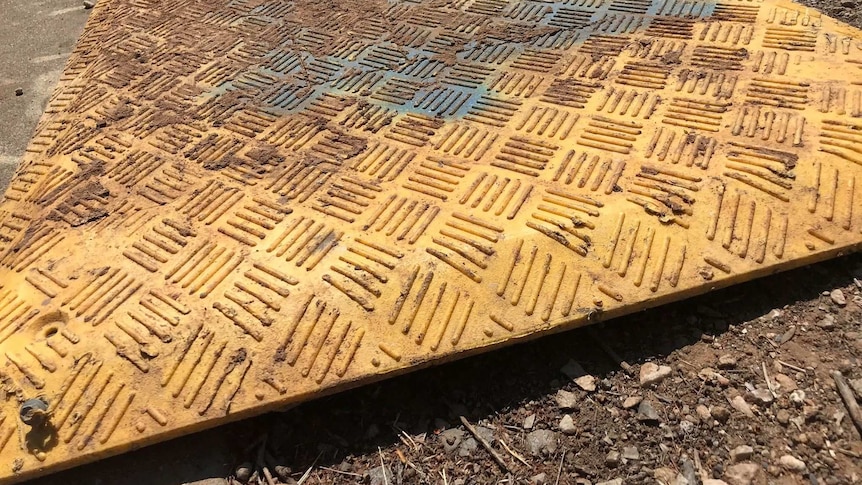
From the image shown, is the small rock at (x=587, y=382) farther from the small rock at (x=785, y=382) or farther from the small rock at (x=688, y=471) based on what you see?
the small rock at (x=785, y=382)

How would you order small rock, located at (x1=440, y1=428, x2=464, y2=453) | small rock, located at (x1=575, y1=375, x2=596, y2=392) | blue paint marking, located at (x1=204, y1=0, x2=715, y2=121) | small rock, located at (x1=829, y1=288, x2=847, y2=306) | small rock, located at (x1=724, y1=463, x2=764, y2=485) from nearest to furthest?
small rock, located at (x1=724, y1=463, x2=764, y2=485)
small rock, located at (x1=440, y1=428, x2=464, y2=453)
small rock, located at (x1=575, y1=375, x2=596, y2=392)
small rock, located at (x1=829, y1=288, x2=847, y2=306)
blue paint marking, located at (x1=204, y1=0, x2=715, y2=121)

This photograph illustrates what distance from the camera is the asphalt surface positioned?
6180 mm

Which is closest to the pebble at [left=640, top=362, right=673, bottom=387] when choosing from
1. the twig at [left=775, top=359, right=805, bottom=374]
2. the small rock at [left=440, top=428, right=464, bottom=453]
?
the twig at [left=775, top=359, right=805, bottom=374]

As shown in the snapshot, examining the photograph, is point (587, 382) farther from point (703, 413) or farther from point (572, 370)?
point (703, 413)

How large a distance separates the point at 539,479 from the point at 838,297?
2.09 meters

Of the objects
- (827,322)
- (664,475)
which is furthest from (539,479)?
(827,322)

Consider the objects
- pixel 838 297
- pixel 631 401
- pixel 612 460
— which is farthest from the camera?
pixel 838 297

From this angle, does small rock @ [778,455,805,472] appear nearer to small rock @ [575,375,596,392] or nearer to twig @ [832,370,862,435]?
twig @ [832,370,862,435]

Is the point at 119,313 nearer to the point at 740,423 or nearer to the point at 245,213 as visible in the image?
the point at 245,213

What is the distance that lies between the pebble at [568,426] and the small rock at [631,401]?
11.6 inches

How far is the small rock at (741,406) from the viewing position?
2814 mm

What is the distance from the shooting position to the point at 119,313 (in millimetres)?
3465

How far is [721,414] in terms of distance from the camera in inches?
111

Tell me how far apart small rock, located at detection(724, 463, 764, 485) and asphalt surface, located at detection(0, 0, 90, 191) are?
643 cm
